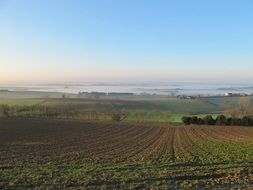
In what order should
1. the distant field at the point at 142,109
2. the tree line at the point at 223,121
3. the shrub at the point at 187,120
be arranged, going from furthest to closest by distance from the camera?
the distant field at the point at 142,109
the shrub at the point at 187,120
the tree line at the point at 223,121

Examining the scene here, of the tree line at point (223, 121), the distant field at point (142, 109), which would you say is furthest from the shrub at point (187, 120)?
the distant field at point (142, 109)

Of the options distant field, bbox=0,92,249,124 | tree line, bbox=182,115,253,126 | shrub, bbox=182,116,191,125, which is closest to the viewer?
tree line, bbox=182,115,253,126

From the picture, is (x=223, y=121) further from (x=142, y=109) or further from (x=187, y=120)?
(x=142, y=109)

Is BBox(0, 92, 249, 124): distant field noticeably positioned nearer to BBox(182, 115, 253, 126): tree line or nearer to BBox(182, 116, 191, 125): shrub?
BBox(182, 116, 191, 125): shrub

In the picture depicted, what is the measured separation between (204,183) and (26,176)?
6.81 m

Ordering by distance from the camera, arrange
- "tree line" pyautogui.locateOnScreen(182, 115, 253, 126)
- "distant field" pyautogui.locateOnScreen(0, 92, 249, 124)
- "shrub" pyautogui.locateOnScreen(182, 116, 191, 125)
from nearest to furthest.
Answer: "tree line" pyautogui.locateOnScreen(182, 115, 253, 126) → "shrub" pyautogui.locateOnScreen(182, 116, 191, 125) → "distant field" pyautogui.locateOnScreen(0, 92, 249, 124)

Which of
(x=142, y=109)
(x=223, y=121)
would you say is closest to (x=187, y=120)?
(x=223, y=121)

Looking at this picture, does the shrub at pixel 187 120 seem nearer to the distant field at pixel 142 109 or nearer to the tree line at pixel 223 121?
the tree line at pixel 223 121

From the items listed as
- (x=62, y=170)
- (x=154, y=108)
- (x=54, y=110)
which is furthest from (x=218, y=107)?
(x=62, y=170)

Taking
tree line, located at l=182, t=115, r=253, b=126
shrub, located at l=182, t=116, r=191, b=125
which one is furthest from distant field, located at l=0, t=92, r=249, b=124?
tree line, located at l=182, t=115, r=253, b=126

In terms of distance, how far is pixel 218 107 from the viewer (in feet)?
365

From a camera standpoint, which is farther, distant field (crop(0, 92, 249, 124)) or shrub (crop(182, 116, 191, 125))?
distant field (crop(0, 92, 249, 124))

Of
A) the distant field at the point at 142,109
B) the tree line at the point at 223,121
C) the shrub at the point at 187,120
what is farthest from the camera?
the distant field at the point at 142,109

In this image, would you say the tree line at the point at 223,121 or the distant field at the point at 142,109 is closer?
the tree line at the point at 223,121
